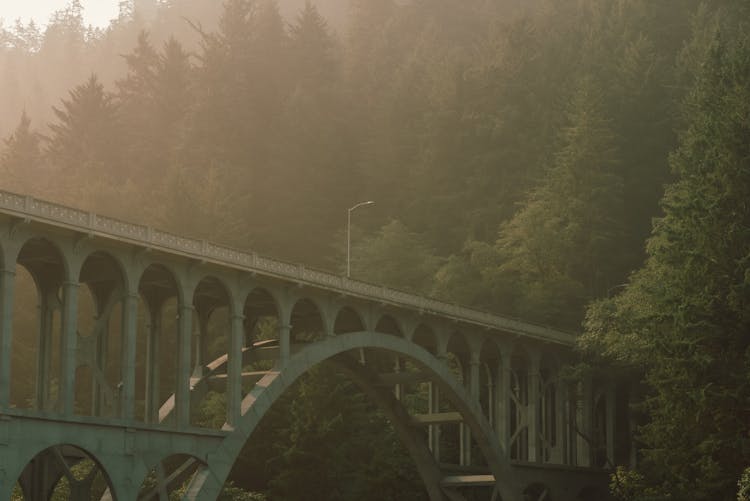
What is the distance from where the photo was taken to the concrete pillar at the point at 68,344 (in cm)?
4466

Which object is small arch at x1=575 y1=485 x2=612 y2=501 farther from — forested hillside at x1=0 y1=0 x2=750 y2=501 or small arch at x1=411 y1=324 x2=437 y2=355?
small arch at x1=411 y1=324 x2=437 y2=355

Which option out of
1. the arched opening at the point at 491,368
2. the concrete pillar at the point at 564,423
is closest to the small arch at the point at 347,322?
the arched opening at the point at 491,368

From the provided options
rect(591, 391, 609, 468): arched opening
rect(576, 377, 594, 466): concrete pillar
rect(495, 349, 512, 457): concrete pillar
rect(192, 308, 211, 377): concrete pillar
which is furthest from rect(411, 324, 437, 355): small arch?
rect(192, 308, 211, 377): concrete pillar

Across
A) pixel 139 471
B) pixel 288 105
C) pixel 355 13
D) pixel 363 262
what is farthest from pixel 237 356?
pixel 355 13

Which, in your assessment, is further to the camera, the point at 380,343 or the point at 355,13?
the point at 355,13

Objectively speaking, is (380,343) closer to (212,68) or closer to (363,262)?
(363,262)

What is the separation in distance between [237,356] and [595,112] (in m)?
45.9

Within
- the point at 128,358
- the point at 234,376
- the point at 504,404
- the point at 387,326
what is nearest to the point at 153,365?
the point at 234,376

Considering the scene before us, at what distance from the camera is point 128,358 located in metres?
47.7

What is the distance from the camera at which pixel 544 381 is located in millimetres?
80500

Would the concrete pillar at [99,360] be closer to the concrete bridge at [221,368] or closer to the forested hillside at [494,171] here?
the concrete bridge at [221,368]

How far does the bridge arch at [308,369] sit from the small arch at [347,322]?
2.76m

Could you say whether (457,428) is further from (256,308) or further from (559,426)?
(256,308)

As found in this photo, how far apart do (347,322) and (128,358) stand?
2405 centimetres
